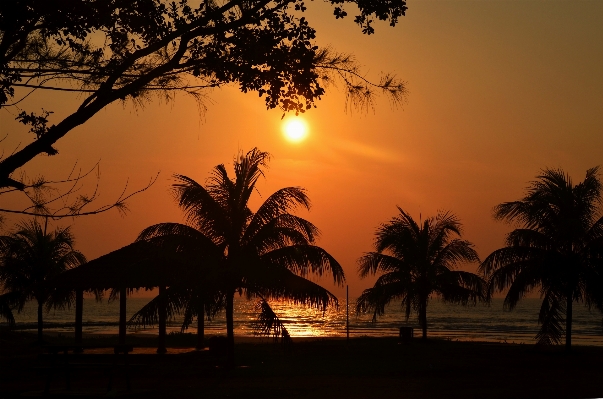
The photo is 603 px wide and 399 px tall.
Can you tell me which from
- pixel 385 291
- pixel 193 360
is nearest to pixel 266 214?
pixel 193 360

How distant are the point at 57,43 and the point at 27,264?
23.3 meters

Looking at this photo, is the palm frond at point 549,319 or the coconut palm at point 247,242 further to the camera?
the palm frond at point 549,319

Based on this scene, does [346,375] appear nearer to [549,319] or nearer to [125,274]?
[125,274]

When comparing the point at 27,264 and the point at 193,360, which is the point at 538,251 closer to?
the point at 193,360

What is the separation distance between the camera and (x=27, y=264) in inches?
1207

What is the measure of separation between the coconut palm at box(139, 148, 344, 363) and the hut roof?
61.7 inches

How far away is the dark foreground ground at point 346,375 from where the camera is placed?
46.1 feet

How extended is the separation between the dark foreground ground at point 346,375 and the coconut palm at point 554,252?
5.90 ft

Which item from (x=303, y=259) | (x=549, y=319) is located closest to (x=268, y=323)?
(x=303, y=259)

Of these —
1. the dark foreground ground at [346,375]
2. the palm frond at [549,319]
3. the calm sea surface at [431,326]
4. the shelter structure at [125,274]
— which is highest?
the shelter structure at [125,274]

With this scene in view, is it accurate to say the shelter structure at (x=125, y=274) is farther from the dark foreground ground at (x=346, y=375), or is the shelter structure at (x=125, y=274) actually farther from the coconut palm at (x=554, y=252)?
the coconut palm at (x=554, y=252)

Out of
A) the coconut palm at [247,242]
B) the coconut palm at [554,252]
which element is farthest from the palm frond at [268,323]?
the coconut palm at [554,252]

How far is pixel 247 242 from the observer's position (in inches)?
737

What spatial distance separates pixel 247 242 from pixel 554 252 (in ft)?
32.4
